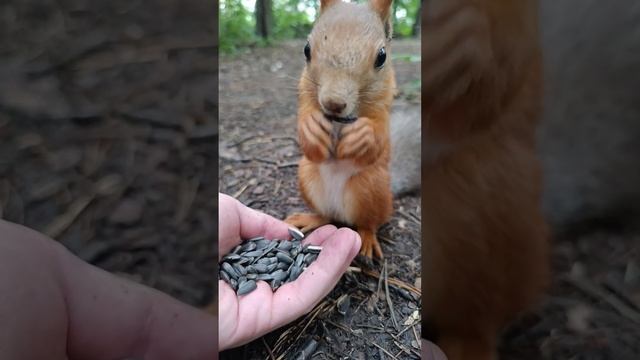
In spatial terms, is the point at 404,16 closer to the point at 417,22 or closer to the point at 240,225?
the point at 417,22

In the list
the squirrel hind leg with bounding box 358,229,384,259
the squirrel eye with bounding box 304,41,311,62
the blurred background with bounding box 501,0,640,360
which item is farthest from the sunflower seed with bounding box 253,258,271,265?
the blurred background with bounding box 501,0,640,360

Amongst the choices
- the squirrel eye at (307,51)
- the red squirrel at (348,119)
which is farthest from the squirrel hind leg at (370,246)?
the squirrel eye at (307,51)

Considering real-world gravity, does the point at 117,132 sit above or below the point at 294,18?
below

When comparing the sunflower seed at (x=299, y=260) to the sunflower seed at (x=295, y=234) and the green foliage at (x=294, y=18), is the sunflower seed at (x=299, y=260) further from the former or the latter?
the green foliage at (x=294, y=18)

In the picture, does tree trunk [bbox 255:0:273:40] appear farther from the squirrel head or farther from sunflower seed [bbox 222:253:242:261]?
sunflower seed [bbox 222:253:242:261]

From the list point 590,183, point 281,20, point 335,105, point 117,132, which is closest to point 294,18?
point 281,20

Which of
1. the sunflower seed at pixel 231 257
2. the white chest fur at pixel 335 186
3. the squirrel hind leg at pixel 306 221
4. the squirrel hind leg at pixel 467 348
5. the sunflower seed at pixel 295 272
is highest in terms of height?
the white chest fur at pixel 335 186
